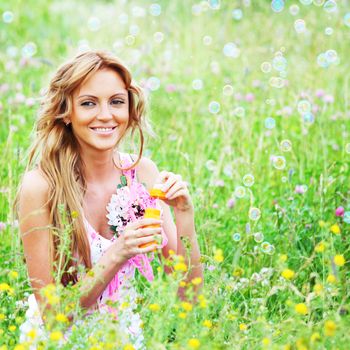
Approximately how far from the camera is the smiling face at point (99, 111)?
2.66 metres

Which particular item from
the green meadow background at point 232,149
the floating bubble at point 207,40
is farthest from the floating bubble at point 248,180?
the floating bubble at point 207,40

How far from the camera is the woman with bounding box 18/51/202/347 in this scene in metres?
2.60

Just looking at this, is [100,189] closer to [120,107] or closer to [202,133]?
[120,107]

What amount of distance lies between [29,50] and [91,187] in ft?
9.53

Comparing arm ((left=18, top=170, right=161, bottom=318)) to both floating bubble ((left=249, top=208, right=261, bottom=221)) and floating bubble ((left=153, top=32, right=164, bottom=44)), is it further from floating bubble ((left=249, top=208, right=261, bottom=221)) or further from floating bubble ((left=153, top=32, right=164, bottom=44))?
floating bubble ((left=153, top=32, right=164, bottom=44))

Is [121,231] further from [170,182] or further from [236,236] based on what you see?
[236,236]

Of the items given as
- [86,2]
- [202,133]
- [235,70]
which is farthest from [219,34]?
[86,2]

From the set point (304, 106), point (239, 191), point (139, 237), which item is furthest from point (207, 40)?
point (139, 237)

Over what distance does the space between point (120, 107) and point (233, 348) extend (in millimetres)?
920

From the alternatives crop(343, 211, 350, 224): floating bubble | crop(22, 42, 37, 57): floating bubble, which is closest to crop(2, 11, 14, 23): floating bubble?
crop(22, 42, 37, 57): floating bubble

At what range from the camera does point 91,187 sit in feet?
9.26

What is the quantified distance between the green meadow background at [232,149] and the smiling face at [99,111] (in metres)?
0.42

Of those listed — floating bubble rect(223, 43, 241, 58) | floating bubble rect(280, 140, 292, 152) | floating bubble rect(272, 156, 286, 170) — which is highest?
floating bubble rect(223, 43, 241, 58)

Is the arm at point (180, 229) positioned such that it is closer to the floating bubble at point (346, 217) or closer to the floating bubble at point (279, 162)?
the floating bubble at point (346, 217)
